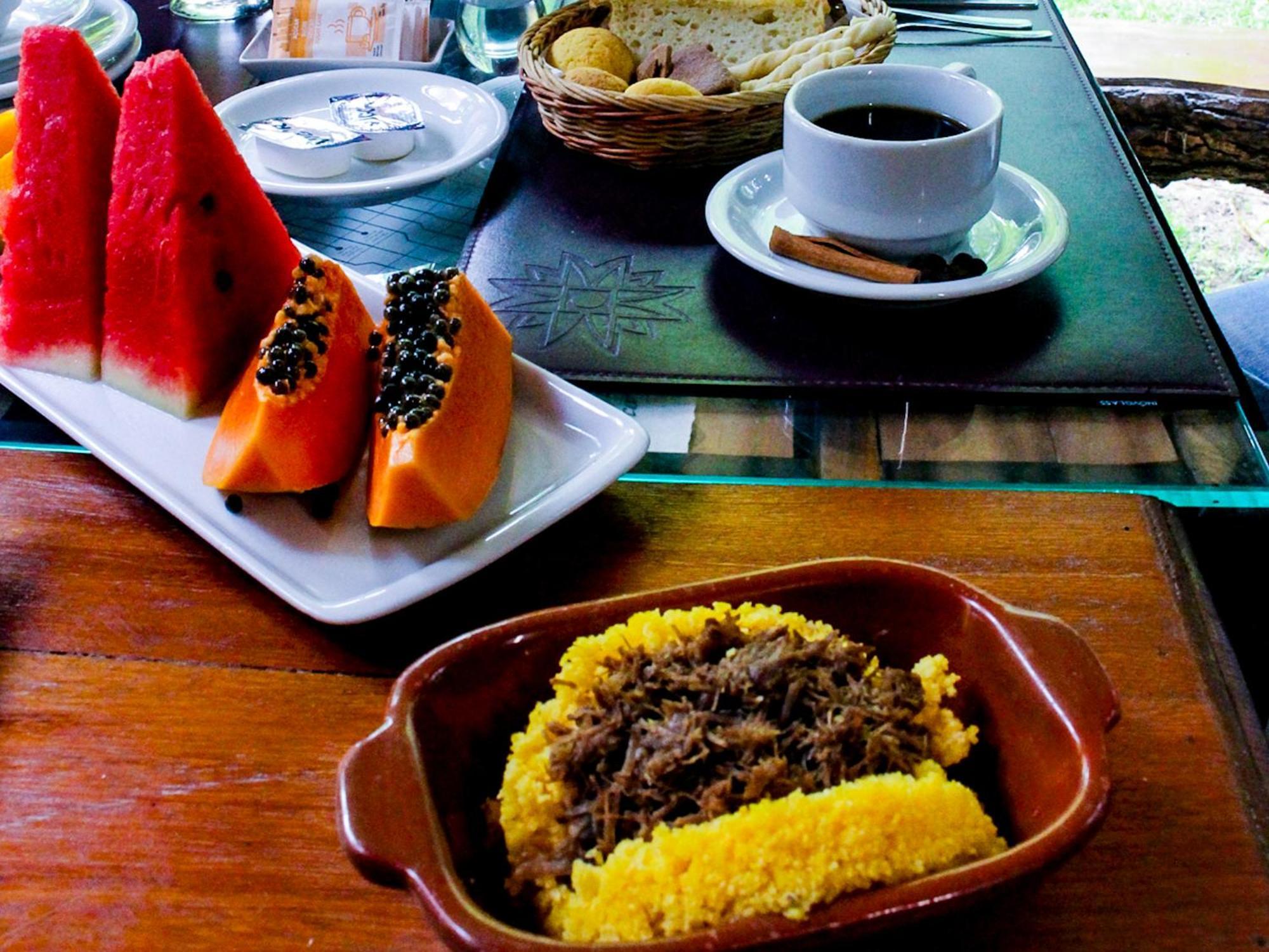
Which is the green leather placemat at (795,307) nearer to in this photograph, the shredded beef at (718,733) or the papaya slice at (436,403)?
the papaya slice at (436,403)

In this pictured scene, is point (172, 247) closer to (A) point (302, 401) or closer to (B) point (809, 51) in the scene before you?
(A) point (302, 401)

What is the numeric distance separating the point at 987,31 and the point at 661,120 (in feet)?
2.57

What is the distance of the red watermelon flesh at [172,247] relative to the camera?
89cm

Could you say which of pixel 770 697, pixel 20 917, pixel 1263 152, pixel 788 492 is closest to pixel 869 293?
pixel 788 492

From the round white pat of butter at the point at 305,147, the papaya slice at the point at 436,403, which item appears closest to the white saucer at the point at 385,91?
the round white pat of butter at the point at 305,147

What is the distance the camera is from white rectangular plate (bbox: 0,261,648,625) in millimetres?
717

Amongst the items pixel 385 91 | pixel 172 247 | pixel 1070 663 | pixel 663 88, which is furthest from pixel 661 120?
pixel 1070 663

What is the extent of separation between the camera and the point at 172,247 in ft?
2.89

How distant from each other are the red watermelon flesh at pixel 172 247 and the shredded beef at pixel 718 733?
1.77 feet

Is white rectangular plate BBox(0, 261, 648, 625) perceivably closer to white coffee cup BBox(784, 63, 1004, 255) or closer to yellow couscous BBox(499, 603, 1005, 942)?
yellow couscous BBox(499, 603, 1005, 942)

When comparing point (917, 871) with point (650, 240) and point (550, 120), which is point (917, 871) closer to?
point (650, 240)

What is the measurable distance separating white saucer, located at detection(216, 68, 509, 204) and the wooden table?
477 millimetres

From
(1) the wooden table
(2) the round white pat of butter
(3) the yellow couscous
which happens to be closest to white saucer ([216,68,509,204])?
(2) the round white pat of butter

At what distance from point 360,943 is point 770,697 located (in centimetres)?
25
